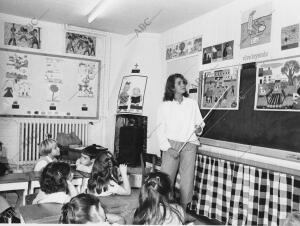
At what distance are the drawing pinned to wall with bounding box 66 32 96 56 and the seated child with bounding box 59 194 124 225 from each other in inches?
142

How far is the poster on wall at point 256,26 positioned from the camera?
291 centimetres

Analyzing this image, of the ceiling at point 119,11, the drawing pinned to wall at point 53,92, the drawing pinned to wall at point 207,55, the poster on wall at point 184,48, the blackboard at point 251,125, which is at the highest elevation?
the ceiling at point 119,11

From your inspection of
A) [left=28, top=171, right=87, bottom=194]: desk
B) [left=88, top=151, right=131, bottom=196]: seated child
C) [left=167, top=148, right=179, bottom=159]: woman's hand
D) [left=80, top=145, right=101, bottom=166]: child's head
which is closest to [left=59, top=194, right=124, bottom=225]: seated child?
[left=88, top=151, right=131, bottom=196]: seated child

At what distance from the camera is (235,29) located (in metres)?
3.28

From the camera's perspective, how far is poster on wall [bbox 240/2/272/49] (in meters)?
2.91

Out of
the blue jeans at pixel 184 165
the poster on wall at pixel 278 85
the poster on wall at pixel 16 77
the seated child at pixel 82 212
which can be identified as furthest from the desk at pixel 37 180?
the poster on wall at pixel 16 77

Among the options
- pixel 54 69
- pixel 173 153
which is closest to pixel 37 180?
pixel 173 153

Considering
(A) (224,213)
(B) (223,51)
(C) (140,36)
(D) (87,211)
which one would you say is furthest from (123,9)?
(D) (87,211)

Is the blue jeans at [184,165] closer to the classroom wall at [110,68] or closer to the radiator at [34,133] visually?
the classroom wall at [110,68]

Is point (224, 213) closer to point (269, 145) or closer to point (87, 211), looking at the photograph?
point (269, 145)

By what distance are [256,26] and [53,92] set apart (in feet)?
9.85

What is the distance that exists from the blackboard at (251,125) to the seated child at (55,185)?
1.75 metres

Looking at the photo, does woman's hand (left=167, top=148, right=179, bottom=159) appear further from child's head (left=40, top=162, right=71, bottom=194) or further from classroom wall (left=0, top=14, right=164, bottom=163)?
classroom wall (left=0, top=14, right=164, bottom=163)

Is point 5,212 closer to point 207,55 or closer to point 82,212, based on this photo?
point 82,212
